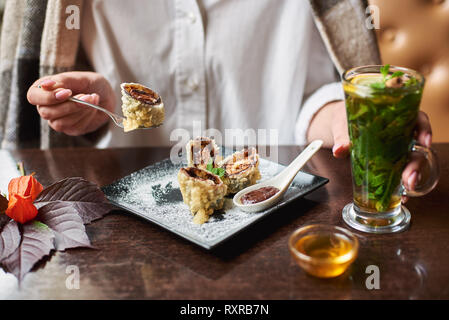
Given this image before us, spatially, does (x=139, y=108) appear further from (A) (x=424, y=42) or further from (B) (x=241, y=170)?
(A) (x=424, y=42)

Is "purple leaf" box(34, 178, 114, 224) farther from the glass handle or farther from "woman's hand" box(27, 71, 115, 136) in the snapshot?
the glass handle

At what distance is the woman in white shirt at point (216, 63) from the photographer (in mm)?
1393

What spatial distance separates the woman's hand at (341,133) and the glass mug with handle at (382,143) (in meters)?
0.01

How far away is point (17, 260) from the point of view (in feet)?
2.56

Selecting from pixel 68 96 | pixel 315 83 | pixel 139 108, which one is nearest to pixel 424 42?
pixel 315 83

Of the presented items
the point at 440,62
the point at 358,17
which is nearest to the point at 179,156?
the point at 358,17

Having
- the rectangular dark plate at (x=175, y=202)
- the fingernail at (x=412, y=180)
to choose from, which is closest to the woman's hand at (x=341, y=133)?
the fingernail at (x=412, y=180)

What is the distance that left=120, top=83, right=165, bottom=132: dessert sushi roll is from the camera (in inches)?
39.3

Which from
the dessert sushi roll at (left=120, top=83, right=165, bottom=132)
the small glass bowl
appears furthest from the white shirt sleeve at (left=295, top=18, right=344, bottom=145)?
the small glass bowl

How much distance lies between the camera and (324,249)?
0.76 meters

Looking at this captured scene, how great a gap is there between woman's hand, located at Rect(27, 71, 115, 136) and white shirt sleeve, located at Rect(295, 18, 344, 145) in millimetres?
627

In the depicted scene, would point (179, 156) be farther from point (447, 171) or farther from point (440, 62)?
point (440, 62)

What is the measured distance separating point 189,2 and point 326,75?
546 mm
